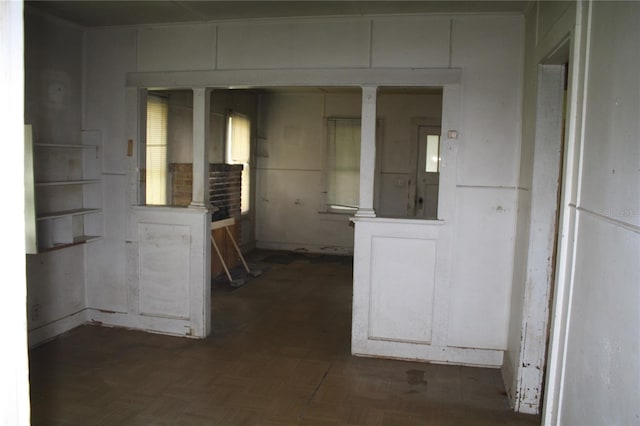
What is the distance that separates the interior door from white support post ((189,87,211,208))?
17.9 feet

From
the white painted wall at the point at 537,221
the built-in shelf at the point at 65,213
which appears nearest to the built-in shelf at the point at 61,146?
the built-in shelf at the point at 65,213

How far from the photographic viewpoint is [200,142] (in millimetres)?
5113

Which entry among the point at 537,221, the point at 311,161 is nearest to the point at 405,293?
the point at 537,221

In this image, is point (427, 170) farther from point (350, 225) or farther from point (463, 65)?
point (463, 65)

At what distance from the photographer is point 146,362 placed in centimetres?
458

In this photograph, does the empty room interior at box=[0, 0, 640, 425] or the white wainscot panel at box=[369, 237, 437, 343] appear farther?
the white wainscot panel at box=[369, 237, 437, 343]

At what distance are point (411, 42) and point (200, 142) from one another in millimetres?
2157

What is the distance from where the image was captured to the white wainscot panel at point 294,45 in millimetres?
4660

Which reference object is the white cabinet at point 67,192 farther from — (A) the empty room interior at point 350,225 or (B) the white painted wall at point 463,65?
(B) the white painted wall at point 463,65

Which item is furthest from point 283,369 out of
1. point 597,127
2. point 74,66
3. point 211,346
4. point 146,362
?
point 74,66

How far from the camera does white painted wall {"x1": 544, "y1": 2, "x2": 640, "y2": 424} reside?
1772 millimetres

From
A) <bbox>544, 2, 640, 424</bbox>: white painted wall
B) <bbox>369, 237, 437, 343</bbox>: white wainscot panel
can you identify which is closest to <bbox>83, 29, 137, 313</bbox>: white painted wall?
<bbox>369, 237, 437, 343</bbox>: white wainscot panel

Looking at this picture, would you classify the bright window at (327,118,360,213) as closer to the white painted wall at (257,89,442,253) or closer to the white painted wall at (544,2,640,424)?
the white painted wall at (257,89,442,253)

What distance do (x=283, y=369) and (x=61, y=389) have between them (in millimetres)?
1715
